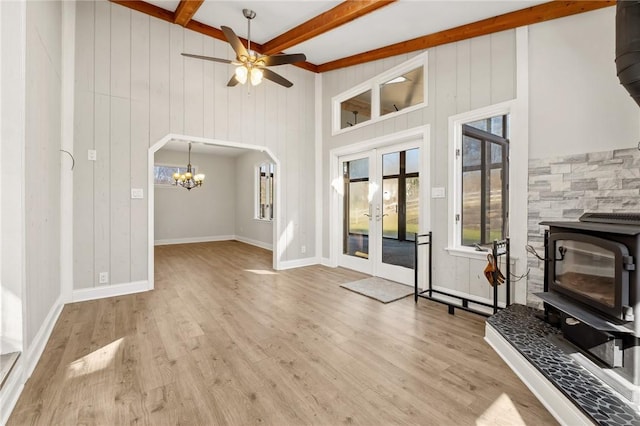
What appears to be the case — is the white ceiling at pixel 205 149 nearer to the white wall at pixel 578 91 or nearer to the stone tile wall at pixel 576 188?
the white wall at pixel 578 91

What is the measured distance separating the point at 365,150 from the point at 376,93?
36.2 inches

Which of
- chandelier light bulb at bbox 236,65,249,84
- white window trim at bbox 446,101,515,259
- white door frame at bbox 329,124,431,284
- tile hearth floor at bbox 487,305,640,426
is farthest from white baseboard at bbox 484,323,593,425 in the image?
chandelier light bulb at bbox 236,65,249,84

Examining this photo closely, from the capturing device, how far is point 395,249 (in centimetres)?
441

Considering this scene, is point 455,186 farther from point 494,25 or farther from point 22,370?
point 22,370

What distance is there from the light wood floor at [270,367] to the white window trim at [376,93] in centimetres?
273

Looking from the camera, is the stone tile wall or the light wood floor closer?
the light wood floor

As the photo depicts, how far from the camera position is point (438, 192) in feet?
11.9

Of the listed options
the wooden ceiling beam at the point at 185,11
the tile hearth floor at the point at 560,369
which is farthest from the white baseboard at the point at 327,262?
the wooden ceiling beam at the point at 185,11

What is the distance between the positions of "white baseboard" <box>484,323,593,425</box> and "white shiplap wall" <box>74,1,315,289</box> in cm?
427

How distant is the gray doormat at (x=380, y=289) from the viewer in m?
3.62

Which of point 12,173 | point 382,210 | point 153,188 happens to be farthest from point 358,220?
point 12,173

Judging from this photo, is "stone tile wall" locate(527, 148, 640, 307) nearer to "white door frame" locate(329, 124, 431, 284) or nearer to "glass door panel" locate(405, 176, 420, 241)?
"white door frame" locate(329, 124, 431, 284)

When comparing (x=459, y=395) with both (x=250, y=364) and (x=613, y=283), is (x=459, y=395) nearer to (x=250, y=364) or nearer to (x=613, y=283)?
(x=613, y=283)

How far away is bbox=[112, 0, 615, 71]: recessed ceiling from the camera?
2.81 metres
